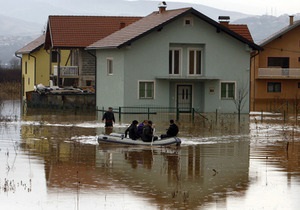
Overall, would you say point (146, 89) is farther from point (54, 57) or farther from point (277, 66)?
point (277, 66)

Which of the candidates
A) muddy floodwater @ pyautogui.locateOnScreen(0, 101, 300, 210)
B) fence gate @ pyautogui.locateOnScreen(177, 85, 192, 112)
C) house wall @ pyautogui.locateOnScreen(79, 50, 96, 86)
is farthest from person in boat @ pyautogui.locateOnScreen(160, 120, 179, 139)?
house wall @ pyautogui.locateOnScreen(79, 50, 96, 86)

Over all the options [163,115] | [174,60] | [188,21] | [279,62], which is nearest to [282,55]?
[279,62]

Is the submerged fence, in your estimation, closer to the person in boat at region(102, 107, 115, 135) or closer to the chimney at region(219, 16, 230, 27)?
the person in boat at region(102, 107, 115, 135)

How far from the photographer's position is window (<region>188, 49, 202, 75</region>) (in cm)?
5106

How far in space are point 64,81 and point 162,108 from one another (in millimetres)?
15681

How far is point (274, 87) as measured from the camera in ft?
234

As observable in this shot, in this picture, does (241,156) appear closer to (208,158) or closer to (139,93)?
(208,158)

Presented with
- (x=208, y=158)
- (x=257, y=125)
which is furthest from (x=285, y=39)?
(x=208, y=158)

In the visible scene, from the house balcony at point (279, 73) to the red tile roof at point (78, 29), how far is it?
40.0 feet

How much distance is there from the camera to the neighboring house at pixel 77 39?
60.1 metres

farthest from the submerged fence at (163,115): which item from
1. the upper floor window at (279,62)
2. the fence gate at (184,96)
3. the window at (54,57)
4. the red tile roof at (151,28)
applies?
the upper floor window at (279,62)

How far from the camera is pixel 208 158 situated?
27172 millimetres

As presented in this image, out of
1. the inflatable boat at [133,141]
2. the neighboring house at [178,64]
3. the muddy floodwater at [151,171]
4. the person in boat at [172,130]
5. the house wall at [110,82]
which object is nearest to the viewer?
the muddy floodwater at [151,171]

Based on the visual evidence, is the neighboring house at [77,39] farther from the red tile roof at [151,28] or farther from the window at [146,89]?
the window at [146,89]
